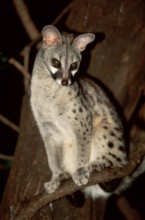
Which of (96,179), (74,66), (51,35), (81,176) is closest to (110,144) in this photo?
(81,176)

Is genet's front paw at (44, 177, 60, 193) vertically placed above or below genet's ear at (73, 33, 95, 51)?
below

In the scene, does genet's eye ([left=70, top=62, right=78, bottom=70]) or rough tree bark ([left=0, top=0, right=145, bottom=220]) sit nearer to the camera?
genet's eye ([left=70, top=62, right=78, bottom=70])

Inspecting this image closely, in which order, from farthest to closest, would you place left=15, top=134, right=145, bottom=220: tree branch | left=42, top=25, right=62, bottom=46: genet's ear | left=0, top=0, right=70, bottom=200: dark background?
left=0, top=0, right=70, bottom=200: dark background → left=42, top=25, right=62, bottom=46: genet's ear → left=15, top=134, right=145, bottom=220: tree branch

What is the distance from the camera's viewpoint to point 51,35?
3148 mm

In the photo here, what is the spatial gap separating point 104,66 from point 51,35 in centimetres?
96

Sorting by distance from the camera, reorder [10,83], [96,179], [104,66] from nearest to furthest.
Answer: [96,179] < [104,66] < [10,83]

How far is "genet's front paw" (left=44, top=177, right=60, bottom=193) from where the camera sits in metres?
3.19

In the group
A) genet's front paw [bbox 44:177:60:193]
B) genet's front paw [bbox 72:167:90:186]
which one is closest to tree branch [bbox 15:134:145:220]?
genet's front paw [bbox 44:177:60:193]

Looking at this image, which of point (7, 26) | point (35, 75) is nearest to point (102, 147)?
point (35, 75)

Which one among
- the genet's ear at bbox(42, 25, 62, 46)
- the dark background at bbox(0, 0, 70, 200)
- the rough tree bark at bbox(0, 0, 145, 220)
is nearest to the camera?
the genet's ear at bbox(42, 25, 62, 46)

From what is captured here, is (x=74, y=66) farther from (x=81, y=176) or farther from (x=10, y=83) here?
(x=10, y=83)

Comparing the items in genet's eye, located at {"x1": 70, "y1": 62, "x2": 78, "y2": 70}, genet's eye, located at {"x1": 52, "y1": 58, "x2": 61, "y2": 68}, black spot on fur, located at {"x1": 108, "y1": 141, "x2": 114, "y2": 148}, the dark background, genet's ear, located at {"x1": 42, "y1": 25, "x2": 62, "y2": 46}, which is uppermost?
genet's ear, located at {"x1": 42, "y1": 25, "x2": 62, "y2": 46}

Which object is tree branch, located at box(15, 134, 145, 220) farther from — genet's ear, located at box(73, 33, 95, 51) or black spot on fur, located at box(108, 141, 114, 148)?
genet's ear, located at box(73, 33, 95, 51)

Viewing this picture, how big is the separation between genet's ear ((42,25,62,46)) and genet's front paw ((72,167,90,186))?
1024 millimetres
